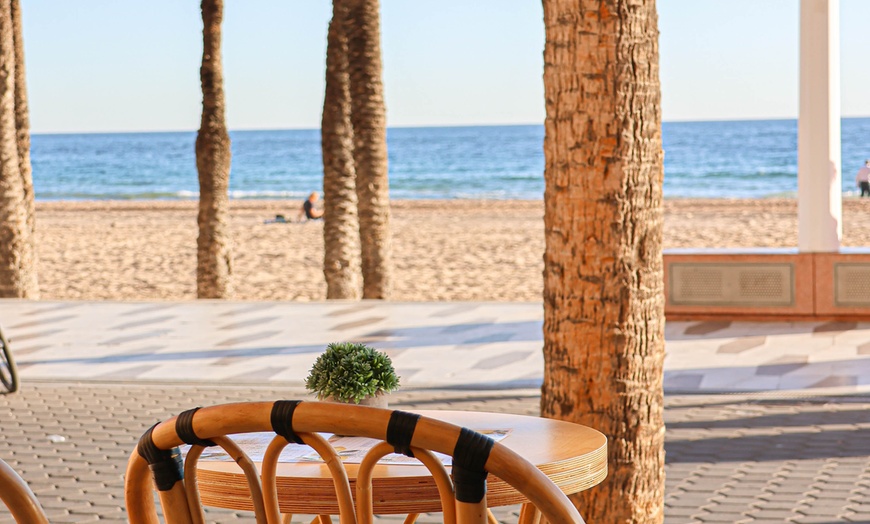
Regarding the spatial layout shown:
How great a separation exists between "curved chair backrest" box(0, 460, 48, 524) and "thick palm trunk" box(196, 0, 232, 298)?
1190cm

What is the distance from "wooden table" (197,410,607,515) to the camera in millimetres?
2416

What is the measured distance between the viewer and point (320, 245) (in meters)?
23.0

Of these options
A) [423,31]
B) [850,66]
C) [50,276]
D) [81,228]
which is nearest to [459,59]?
[423,31]

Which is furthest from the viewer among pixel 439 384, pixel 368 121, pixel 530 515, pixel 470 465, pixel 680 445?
pixel 368 121

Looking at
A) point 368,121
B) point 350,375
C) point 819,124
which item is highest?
point 368,121

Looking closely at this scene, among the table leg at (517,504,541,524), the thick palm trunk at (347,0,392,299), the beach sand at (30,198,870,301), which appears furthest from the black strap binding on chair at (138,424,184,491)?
the beach sand at (30,198,870,301)

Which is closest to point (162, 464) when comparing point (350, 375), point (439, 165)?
point (350, 375)

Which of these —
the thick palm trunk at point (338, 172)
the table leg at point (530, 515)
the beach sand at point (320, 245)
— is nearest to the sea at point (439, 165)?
the beach sand at point (320, 245)

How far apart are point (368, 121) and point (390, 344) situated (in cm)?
356

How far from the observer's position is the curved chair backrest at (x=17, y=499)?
5.57 feet

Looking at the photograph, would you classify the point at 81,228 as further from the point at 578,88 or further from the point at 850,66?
the point at 850,66

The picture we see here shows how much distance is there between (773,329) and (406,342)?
3.13 m

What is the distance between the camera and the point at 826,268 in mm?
10102

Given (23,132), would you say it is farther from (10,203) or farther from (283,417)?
(283,417)
